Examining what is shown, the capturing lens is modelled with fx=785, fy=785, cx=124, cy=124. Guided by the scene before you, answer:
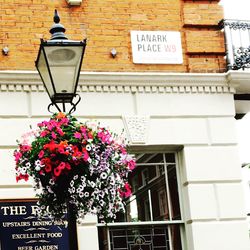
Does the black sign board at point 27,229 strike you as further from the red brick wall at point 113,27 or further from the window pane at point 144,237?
the red brick wall at point 113,27

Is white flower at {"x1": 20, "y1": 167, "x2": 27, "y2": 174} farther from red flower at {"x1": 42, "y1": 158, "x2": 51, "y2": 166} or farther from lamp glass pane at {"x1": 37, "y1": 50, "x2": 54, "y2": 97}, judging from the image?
lamp glass pane at {"x1": 37, "y1": 50, "x2": 54, "y2": 97}

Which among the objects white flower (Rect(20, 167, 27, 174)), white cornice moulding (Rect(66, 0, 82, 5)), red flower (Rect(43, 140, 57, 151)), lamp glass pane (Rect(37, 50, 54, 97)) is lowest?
white flower (Rect(20, 167, 27, 174))

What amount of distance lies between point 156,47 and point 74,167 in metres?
4.89

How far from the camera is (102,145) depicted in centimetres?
819

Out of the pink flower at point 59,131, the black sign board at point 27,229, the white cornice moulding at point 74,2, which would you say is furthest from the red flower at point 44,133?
the white cornice moulding at point 74,2

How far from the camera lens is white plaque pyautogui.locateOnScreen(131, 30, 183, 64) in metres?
12.3

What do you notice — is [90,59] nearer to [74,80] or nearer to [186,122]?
[186,122]

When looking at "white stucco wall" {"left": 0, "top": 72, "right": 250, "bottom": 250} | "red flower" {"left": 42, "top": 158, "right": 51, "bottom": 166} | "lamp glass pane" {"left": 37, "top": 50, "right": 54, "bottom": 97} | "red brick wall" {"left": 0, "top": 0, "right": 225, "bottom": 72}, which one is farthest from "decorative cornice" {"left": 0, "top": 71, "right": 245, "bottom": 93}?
"red flower" {"left": 42, "top": 158, "right": 51, "bottom": 166}

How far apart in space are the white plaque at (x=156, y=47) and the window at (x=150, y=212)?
1.50 meters

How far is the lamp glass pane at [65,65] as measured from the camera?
8.25 meters

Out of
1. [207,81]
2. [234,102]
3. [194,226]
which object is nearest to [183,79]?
[207,81]

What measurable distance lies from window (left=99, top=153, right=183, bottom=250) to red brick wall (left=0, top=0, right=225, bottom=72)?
1558mm

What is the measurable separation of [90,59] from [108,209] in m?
4.46

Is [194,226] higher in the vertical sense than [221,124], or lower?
lower
